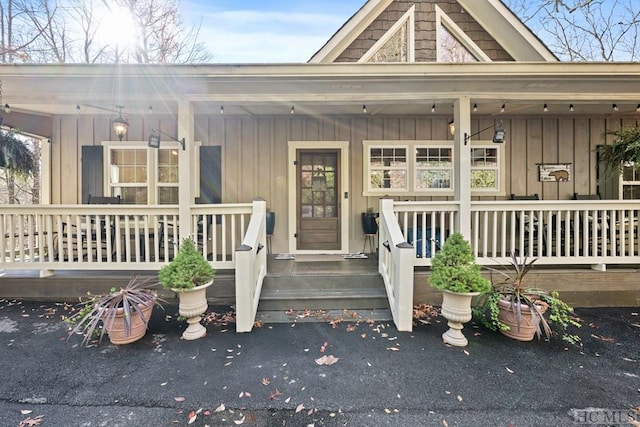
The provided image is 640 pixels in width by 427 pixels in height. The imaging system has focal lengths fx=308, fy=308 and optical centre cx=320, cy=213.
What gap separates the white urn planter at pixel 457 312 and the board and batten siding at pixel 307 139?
8.69ft

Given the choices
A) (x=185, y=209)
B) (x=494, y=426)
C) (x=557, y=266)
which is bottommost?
(x=494, y=426)

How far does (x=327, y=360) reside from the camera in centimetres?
270

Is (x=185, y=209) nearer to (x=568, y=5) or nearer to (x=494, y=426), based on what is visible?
(x=494, y=426)

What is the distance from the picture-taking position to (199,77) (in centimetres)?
355

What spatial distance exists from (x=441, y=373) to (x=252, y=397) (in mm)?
1506

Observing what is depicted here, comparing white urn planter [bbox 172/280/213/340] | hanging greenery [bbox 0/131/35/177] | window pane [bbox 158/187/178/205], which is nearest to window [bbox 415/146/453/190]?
white urn planter [bbox 172/280/213/340]

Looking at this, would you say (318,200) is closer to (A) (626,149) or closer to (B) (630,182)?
(A) (626,149)

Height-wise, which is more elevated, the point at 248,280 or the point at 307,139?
the point at 307,139

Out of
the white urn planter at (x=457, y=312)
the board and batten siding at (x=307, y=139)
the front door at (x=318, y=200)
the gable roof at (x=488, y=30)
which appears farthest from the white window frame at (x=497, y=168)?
the white urn planter at (x=457, y=312)

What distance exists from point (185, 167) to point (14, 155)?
104 inches

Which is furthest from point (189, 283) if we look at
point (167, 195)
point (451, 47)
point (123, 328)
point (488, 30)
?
point (488, 30)

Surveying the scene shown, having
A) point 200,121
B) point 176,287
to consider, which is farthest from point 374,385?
point 200,121

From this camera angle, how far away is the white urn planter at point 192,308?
305cm

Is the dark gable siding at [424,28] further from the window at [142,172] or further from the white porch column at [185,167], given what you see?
the window at [142,172]
